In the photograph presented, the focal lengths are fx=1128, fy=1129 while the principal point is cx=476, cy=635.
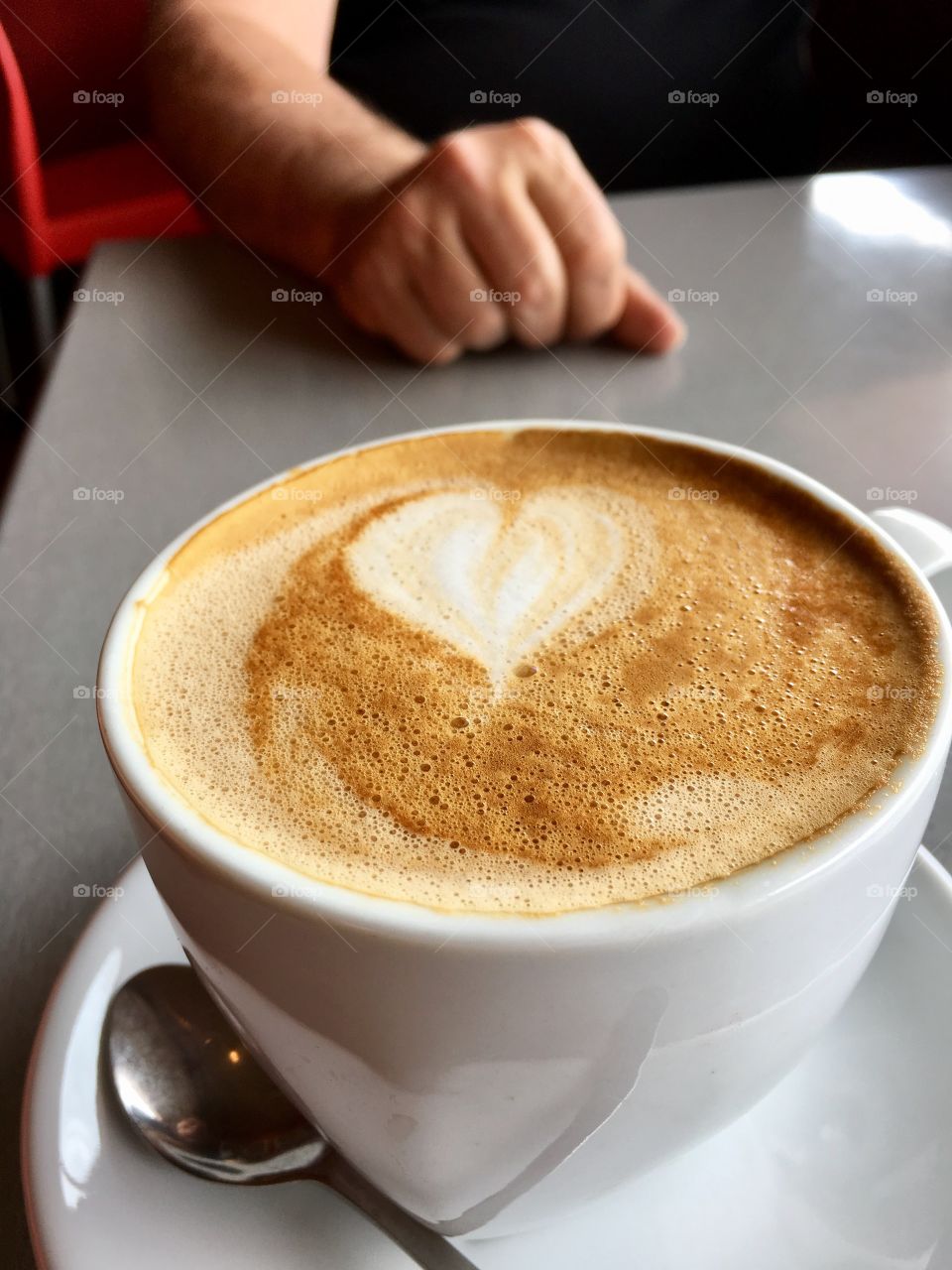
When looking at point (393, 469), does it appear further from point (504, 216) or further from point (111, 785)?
point (504, 216)

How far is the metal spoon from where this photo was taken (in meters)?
0.51

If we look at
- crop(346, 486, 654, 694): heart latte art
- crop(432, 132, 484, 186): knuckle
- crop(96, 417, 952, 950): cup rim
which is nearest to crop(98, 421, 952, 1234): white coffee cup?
crop(96, 417, 952, 950): cup rim

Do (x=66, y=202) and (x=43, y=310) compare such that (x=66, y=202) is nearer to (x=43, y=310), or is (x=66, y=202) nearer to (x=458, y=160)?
(x=43, y=310)

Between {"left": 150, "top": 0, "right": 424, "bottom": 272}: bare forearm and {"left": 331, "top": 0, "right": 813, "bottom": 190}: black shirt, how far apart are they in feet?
0.48

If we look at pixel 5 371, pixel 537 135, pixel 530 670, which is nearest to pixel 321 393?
pixel 537 135

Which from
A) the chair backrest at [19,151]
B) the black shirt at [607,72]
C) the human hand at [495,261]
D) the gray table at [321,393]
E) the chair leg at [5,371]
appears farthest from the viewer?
the chair leg at [5,371]

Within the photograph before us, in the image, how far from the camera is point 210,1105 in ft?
1.82

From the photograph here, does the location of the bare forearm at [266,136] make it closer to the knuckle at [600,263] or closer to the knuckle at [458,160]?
the knuckle at [458,160]

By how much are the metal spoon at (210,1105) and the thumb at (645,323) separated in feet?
2.90

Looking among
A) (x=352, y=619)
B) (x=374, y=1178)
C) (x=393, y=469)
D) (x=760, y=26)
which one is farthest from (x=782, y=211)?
(x=374, y=1178)

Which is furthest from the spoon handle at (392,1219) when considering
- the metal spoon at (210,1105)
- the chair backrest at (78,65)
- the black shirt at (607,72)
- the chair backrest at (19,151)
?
the chair backrest at (78,65)

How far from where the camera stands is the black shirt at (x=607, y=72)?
171cm

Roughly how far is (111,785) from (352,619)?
28 cm

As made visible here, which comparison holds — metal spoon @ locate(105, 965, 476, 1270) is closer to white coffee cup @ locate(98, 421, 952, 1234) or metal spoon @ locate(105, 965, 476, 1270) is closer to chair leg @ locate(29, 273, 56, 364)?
white coffee cup @ locate(98, 421, 952, 1234)
